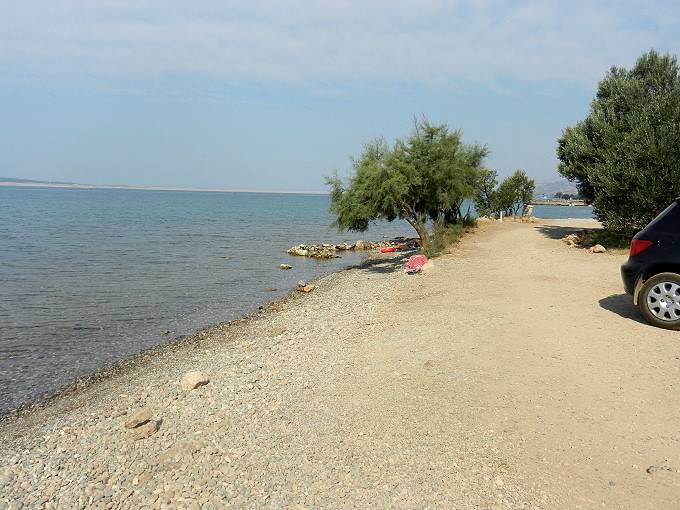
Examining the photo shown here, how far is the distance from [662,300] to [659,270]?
1.61 feet

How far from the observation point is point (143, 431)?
259 inches

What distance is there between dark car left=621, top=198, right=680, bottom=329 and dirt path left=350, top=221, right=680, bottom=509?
33 cm

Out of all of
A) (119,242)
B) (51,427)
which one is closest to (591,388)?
(51,427)

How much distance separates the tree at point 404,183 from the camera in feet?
67.4

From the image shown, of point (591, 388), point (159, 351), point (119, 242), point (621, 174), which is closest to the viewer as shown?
point (591, 388)

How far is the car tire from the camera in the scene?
25.2 ft

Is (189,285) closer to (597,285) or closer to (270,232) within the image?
(597,285)

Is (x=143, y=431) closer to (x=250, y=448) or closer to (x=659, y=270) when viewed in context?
(x=250, y=448)

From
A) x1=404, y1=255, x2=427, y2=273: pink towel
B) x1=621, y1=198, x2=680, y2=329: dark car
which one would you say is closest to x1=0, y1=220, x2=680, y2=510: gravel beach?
x1=621, y1=198, x2=680, y2=329: dark car

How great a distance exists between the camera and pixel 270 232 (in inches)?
1930

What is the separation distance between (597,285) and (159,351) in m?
10.9

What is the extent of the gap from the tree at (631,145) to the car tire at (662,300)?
464 inches

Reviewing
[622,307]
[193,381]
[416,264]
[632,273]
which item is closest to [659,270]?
[632,273]

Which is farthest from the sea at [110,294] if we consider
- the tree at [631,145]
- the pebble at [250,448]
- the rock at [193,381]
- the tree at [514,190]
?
the tree at [514,190]
